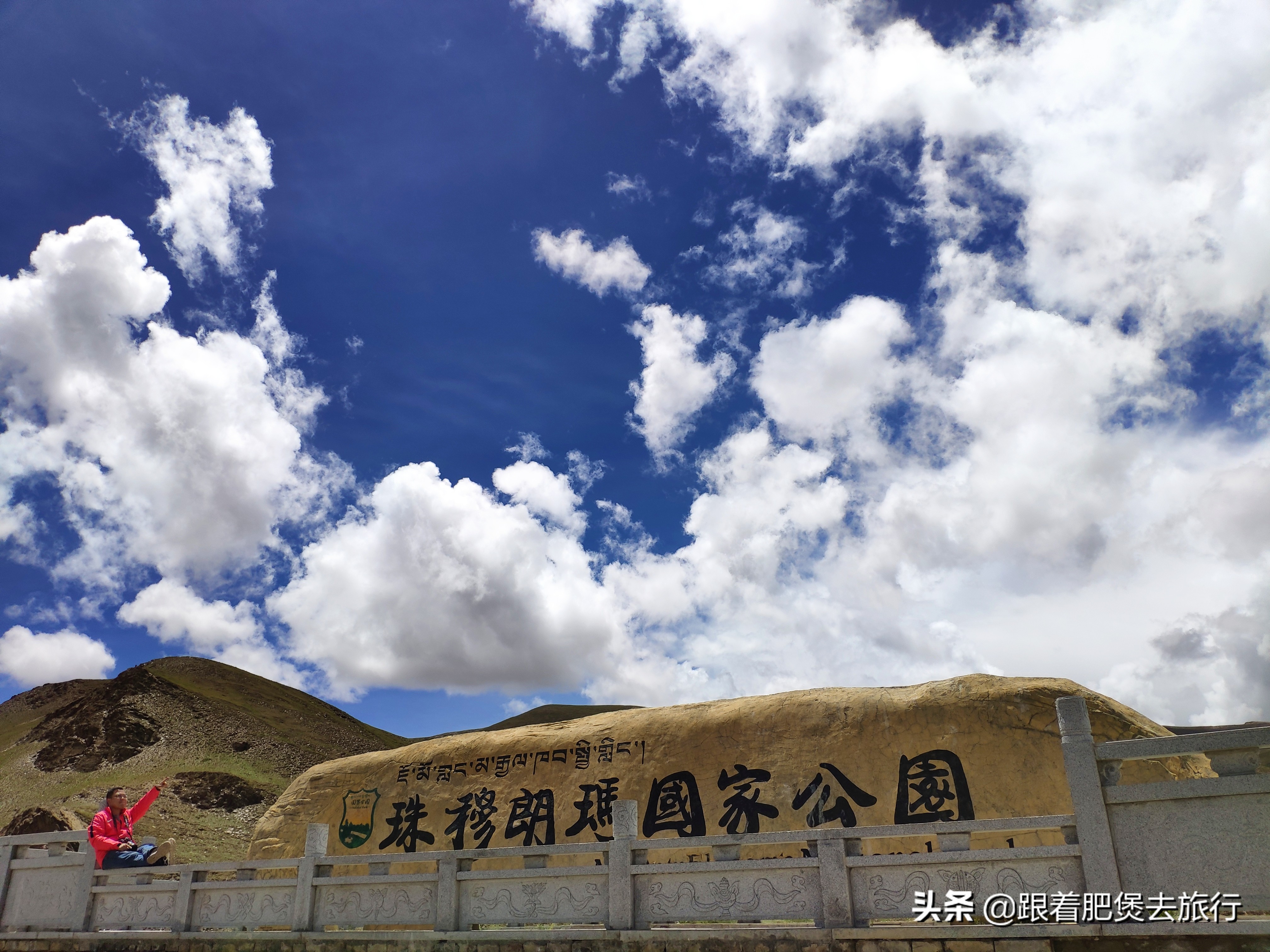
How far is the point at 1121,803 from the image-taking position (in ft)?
24.6

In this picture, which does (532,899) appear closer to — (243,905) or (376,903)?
(376,903)

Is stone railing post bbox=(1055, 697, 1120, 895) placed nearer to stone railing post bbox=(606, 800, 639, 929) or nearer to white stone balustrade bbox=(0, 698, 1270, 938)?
white stone balustrade bbox=(0, 698, 1270, 938)

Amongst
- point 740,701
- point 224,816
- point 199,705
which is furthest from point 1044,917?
point 199,705

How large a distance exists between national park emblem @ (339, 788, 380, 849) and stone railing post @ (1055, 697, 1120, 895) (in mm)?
12170

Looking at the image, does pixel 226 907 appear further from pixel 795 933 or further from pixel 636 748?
pixel 795 933

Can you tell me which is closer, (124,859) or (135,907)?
(135,907)

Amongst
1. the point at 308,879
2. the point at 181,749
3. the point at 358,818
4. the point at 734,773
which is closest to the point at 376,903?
the point at 308,879

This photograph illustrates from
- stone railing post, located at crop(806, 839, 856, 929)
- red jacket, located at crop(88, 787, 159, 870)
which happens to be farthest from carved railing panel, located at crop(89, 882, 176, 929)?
stone railing post, located at crop(806, 839, 856, 929)

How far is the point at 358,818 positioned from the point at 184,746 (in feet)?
133

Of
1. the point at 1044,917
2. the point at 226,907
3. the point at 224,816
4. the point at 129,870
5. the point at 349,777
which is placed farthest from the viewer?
the point at 224,816

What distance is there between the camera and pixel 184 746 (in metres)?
48.7

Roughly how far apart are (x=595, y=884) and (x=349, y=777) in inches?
339

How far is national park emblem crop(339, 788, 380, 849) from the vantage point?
15.3 m

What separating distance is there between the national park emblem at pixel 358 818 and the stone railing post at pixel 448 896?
6.03 m
